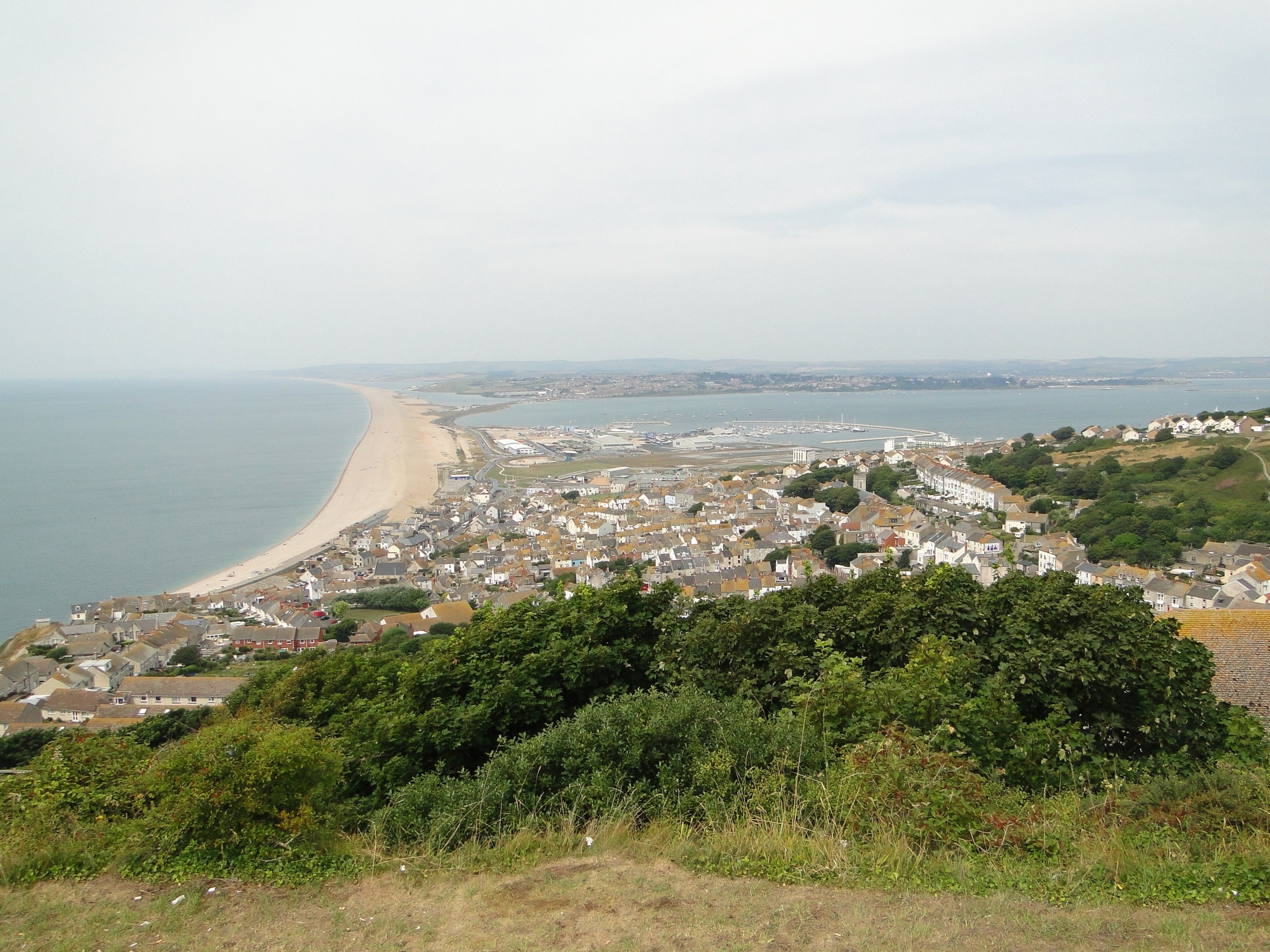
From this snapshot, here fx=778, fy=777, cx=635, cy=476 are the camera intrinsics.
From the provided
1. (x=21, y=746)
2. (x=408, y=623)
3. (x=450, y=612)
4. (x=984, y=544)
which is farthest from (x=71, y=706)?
(x=984, y=544)

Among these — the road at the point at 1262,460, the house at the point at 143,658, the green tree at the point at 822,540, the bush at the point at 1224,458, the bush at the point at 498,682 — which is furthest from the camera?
the bush at the point at 1224,458

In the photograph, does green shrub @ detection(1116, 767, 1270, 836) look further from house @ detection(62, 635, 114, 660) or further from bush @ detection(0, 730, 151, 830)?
house @ detection(62, 635, 114, 660)

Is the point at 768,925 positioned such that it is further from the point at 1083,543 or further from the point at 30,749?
the point at 1083,543

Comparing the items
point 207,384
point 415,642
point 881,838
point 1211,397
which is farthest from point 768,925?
point 207,384

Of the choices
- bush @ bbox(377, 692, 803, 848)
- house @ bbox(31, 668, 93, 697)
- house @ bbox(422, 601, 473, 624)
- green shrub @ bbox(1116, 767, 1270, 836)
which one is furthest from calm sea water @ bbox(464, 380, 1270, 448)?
bush @ bbox(377, 692, 803, 848)

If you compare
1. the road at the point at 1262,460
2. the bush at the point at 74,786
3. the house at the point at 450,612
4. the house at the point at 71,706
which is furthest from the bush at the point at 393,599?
the road at the point at 1262,460

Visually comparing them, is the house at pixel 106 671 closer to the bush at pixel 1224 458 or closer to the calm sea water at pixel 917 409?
the bush at pixel 1224 458

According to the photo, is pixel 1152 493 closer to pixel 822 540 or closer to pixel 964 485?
pixel 964 485
